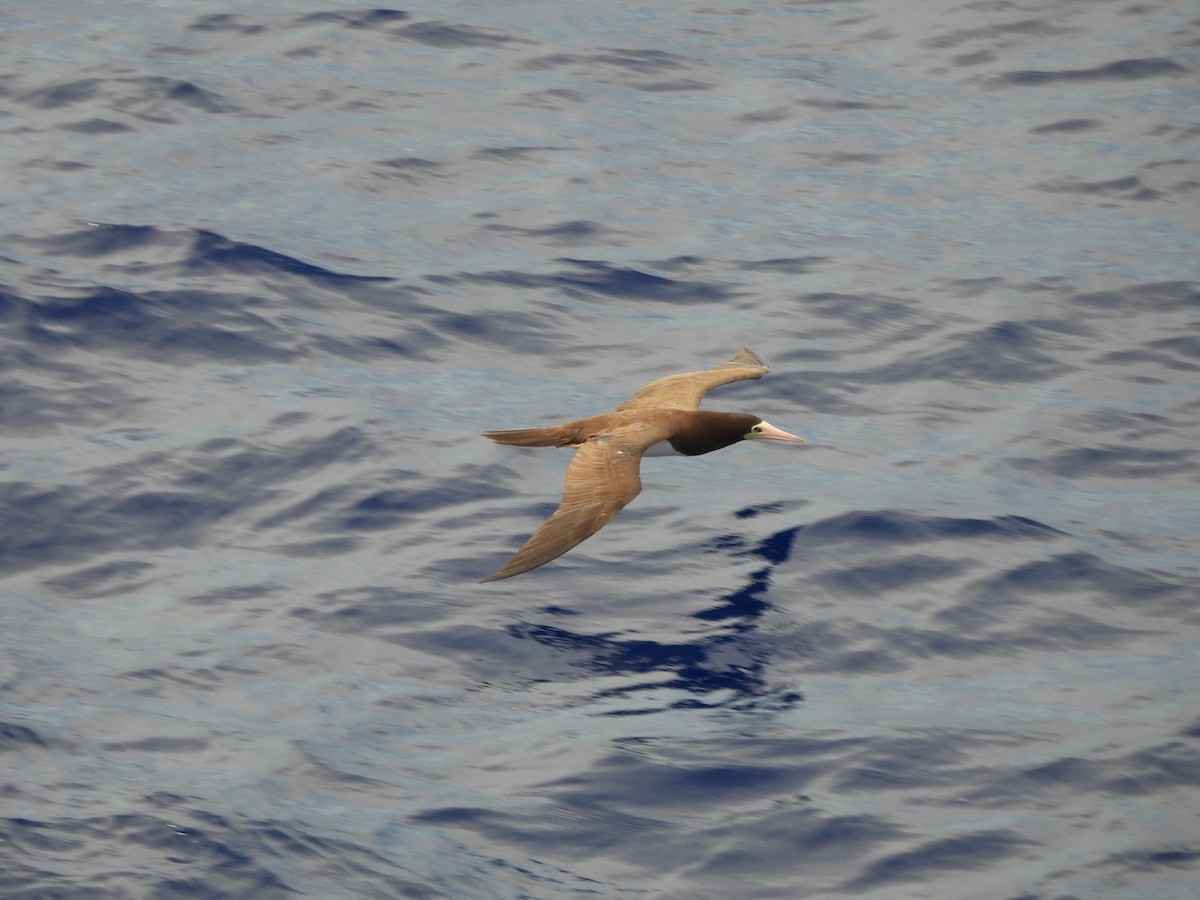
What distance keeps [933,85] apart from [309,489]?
11051mm

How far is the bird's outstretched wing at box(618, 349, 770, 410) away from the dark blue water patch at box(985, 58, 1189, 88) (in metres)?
8.05

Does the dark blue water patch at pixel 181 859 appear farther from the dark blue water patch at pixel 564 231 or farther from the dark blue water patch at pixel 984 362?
the dark blue water patch at pixel 564 231

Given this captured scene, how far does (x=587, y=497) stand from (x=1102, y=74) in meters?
12.1

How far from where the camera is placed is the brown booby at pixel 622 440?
9.76 metres

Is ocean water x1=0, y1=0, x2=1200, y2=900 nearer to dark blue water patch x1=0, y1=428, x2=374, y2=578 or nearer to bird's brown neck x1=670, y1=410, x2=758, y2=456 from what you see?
dark blue water patch x1=0, y1=428, x2=374, y2=578

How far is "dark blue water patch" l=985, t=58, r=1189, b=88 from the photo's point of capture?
19281 mm

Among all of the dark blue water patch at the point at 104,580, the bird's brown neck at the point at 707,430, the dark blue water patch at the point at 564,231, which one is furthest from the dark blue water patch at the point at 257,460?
the dark blue water patch at the point at 564,231

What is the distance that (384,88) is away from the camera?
1809 cm

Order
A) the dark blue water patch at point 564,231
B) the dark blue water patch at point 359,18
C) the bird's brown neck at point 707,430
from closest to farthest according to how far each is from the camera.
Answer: the bird's brown neck at point 707,430, the dark blue water patch at point 564,231, the dark blue water patch at point 359,18

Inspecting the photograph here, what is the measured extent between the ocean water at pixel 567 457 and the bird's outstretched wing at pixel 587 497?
762 millimetres

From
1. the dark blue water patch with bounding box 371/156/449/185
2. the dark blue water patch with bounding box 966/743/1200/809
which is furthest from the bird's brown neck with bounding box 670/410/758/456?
the dark blue water patch with bounding box 371/156/449/185

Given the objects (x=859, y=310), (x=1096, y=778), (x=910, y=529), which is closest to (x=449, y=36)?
(x=859, y=310)

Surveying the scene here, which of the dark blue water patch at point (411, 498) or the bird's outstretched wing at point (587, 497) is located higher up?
the bird's outstretched wing at point (587, 497)

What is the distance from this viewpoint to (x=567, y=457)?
12781mm
